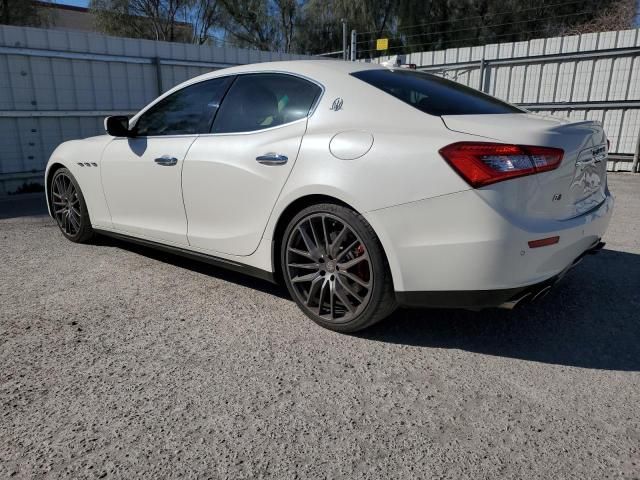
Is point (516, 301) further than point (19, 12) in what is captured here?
No

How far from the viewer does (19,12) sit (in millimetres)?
25641

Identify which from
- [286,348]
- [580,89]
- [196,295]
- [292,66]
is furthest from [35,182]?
[580,89]

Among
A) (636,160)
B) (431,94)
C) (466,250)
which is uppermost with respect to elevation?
(431,94)

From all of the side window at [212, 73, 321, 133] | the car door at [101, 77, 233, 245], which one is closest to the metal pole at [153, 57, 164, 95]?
the car door at [101, 77, 233, 245]

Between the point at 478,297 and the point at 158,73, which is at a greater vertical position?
the point at 158,73

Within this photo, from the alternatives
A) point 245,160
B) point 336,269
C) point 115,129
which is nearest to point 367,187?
point 336,269

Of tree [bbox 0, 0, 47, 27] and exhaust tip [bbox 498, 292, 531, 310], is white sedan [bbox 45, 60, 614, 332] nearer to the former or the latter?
exhaust tip [bbox 498, 292, 531, 310]

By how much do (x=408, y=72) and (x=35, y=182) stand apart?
23.1 feet

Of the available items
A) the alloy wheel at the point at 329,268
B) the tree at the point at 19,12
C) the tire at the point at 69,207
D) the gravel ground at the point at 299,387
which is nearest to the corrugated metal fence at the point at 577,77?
the gravel ground at the point at 299,387

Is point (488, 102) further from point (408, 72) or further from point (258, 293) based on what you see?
point (258, 293)

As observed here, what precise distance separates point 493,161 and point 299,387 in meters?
1.39

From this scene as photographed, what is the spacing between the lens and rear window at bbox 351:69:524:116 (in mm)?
2809

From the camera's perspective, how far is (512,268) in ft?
7.88

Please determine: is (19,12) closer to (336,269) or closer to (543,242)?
(336,269)
